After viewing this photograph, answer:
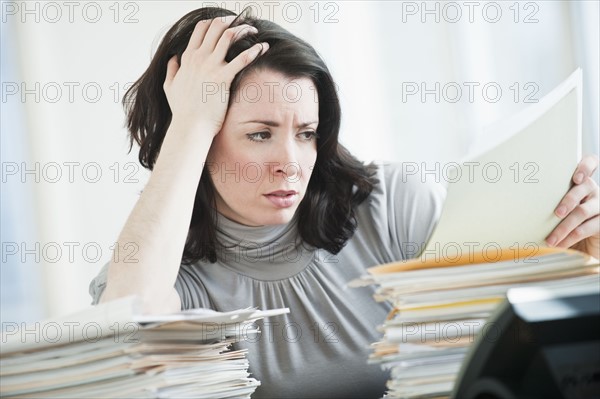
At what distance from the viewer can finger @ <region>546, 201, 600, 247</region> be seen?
0.92 meters

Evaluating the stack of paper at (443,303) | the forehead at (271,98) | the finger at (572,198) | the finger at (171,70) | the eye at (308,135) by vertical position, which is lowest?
the stack of paper at (443,303)

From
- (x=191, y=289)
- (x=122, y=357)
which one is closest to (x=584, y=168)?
(x=122, y=357)

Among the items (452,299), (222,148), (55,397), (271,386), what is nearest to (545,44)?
(222,148)

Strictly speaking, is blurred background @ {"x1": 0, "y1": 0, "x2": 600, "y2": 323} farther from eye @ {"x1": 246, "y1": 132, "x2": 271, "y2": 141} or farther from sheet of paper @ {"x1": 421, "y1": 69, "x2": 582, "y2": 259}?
sheet of paper @ {"x1": 421, "y1": 69, "x2": 582, "y2": 259}

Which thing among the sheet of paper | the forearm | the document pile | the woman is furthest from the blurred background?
the document pile

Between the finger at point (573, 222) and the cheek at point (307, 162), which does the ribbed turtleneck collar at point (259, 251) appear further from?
the finger at point (573, 222)

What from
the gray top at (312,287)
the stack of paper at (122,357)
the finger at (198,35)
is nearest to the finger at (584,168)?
the stack of paper at (122,357)

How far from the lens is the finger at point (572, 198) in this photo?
0.90m

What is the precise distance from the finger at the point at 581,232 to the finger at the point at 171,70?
80cm

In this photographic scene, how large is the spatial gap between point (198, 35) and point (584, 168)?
0.78 m

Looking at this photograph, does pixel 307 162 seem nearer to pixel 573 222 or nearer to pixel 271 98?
pixel 271 98

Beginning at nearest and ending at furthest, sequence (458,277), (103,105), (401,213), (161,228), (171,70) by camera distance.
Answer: (458,277)
(161,228)
(171,70)
(401,213)
(103,105)

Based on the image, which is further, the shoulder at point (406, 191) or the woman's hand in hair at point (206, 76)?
the shoulder at point (406, 191)

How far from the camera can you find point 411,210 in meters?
1.64
